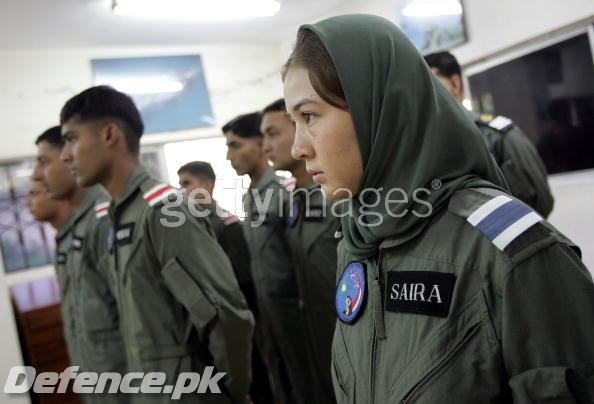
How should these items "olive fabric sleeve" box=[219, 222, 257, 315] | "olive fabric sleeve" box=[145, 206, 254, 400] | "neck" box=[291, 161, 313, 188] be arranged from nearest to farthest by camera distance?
"olive fabric sleeve" box=[145, 206, 254, 400] → "neck" box=[291, 161, 313, 188] → "olive fabric sleeve" box=[219, 222, 257, 315]

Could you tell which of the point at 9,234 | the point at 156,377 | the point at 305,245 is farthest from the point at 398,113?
the point at 9,234

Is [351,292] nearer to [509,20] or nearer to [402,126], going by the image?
[402,126]

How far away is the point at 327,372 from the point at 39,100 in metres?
3.51

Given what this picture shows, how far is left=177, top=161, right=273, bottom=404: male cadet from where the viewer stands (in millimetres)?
2184

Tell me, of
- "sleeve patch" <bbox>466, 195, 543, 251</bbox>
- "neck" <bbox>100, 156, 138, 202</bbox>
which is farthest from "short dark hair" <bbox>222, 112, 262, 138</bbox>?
"sleeve patch" <bbox>466, 195, 543, 251</bbox>

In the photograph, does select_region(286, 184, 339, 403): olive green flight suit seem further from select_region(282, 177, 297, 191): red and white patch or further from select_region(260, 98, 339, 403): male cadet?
select_region(282, 177, 297, 191): red and white patch

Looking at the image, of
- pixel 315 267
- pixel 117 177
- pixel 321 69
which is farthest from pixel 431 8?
pixel 321 69

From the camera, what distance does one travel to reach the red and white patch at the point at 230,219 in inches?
107

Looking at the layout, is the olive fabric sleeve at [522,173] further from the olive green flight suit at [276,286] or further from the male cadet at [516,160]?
the olive green flight suit at [276,286]

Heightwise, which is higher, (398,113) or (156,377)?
(398,113)

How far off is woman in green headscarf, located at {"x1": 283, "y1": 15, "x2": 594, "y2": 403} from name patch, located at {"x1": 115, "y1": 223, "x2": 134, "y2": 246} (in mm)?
1028

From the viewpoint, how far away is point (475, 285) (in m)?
0.71

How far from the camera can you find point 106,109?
1961 millimetres

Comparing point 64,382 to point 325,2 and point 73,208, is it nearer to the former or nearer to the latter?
point 73,208
